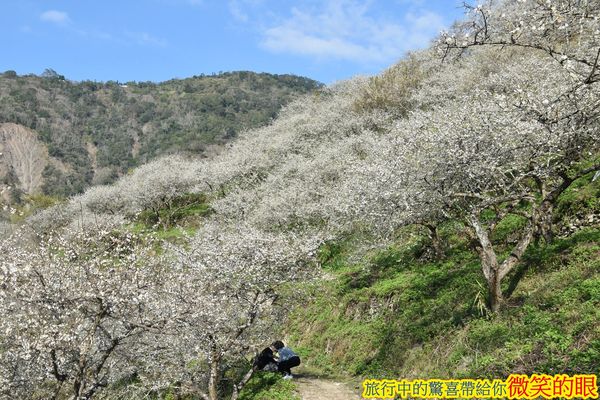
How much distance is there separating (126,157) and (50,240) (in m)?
128

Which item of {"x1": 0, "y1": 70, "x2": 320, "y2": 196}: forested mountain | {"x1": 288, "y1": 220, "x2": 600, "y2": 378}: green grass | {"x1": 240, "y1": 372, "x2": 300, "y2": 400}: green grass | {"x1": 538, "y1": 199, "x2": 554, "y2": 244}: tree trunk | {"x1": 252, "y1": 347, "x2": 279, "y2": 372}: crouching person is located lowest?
{"x1": 240, "y1": 372, "x2": 300, "y2": 400}: green grass

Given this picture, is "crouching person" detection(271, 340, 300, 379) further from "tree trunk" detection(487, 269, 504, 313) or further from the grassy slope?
"tree trunk" detection(487, 269, 504, 313)

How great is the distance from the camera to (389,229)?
47.9ft

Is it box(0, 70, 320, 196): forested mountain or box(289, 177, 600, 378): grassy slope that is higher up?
box(0, 70, 320, 196): forested mountain

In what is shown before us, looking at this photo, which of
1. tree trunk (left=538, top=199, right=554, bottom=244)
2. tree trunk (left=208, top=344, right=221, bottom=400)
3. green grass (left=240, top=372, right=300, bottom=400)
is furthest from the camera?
tree trunk (left=538, top=199, right=554, bottom=244)

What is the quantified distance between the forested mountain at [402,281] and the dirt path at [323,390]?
637 millimetres

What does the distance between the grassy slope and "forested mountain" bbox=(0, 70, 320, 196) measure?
9156 centimetres

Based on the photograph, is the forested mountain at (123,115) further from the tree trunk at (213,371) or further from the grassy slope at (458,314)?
the tree trunk at (213,371)

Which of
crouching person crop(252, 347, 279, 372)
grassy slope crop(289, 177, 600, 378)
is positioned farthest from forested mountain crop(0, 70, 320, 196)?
crouching person crop(252, 347, 279, 372)

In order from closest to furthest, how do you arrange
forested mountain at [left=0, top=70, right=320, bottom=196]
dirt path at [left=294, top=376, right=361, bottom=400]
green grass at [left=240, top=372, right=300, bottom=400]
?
dirt path at [left=294, top=376, right=361, bottom=400]
green grass at [left=240, top=372, right=300, bottom=400]
forested mountain at [left=0, top=70, right=320, bottom=196]

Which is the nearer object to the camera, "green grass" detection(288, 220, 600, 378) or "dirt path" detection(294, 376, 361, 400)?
"green grass" detection(288, 220, 600, 378)

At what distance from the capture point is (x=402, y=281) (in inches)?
704

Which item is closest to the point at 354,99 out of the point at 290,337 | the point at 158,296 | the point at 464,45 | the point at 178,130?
the point at 290,337

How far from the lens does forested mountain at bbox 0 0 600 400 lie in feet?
32.9
